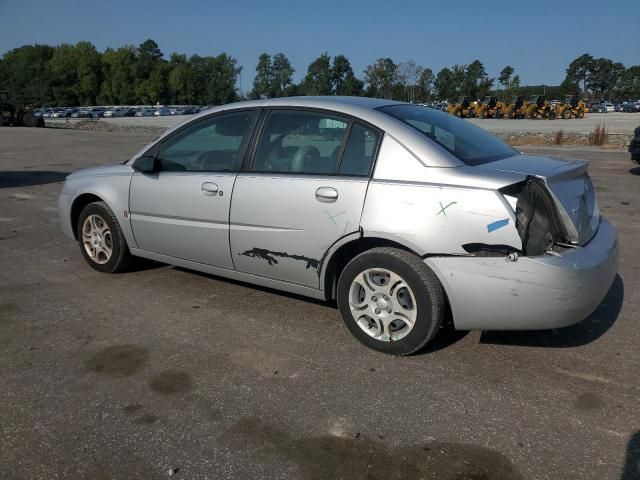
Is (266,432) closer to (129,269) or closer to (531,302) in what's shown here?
(531,302)

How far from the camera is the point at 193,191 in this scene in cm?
416

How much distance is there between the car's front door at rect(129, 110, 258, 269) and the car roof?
143 mm

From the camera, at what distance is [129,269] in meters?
5.07

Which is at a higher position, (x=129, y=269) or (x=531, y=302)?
(x=531, y=302)

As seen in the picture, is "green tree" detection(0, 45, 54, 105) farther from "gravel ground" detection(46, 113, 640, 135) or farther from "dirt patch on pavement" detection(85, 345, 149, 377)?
"dirt patch on pavement" detection(85, 345, 149, 377)

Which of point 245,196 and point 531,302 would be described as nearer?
point 531,302

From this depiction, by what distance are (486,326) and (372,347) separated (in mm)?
731

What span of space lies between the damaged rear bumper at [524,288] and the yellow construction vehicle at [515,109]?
4329 centimetres

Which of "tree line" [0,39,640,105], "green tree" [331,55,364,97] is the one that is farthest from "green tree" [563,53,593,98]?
"green tree" [331,55,364,97]

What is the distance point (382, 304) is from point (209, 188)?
1623mm

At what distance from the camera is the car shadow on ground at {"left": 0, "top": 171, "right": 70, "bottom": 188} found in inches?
425

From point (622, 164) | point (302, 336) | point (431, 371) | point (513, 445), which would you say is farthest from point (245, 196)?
point (622, 164)

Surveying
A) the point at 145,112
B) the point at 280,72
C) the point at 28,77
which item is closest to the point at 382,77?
the point at 145,112

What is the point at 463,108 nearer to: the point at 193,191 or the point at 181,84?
the point at 193,191
